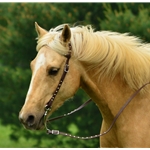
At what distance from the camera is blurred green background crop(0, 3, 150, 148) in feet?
30.9

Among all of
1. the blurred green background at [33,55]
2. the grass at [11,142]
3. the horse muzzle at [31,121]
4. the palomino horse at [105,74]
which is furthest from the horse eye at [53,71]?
the grass at [11,142]

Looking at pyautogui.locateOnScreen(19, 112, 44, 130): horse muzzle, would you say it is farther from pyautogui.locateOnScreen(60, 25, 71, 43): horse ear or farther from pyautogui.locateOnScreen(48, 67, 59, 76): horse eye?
pyautogui.locateOnScreen(60, 25, 71, 43): horse ear

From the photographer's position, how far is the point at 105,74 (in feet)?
13.9

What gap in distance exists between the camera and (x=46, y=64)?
3.95 m

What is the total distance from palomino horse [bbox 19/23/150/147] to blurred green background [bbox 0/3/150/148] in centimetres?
476

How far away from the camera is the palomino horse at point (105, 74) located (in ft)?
13.2

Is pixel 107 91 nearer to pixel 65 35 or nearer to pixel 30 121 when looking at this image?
pixel 65 35

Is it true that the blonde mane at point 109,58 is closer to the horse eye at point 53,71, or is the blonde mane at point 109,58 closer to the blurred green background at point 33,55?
the horse eye at point 53,71

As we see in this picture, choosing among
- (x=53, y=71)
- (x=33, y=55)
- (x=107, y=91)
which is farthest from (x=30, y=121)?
(x=33, y=55)

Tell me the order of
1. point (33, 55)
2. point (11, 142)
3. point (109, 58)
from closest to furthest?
point (109, 58) < point (33, 55) < point (11, 142)

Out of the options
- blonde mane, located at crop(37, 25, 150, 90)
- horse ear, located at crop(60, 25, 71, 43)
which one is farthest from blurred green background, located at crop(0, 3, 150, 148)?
horse ear, located at crop(60, 25, 71, 43)

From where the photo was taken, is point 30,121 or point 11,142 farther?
point 11,142

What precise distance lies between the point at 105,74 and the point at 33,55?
5885 millimetres

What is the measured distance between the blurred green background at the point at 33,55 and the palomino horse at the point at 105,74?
4.76 meters
